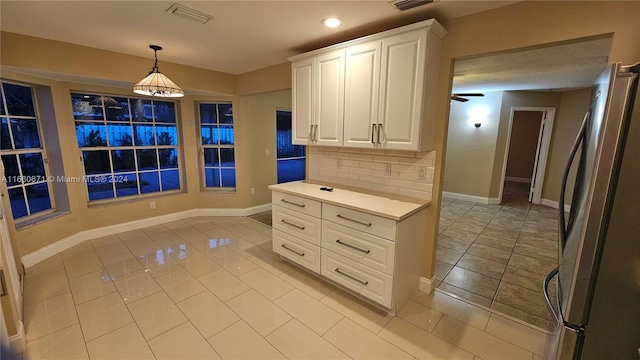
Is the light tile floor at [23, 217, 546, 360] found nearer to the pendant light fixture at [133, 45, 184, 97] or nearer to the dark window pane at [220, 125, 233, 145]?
the pendant light fixture at [133, 45, 184, 97]

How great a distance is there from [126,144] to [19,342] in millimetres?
2779

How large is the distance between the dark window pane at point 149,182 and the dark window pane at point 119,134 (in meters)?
0.51

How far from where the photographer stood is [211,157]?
183 inches

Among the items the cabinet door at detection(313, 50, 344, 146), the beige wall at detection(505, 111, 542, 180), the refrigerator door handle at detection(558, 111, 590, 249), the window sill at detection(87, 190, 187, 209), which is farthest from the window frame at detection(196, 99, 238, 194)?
the beige wall at detection(505, 111, 542, 180)

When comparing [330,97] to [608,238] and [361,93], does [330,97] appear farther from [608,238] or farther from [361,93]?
[608,238]

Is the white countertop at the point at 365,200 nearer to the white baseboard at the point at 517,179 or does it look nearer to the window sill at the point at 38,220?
the window sill at the point at 38,220

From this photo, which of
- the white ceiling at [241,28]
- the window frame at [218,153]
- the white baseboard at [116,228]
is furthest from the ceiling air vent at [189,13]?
the white baseboard at [116,228]

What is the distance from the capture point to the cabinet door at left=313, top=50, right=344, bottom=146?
253 cm

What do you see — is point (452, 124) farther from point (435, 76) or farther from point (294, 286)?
point (294, 286)

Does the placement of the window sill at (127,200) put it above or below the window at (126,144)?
below

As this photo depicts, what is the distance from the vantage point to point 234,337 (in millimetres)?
1967

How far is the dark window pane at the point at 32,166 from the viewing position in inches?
118

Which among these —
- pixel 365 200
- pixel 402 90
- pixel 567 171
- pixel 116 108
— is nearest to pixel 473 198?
pixel 365 200

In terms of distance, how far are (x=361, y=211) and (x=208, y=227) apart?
288 cm
